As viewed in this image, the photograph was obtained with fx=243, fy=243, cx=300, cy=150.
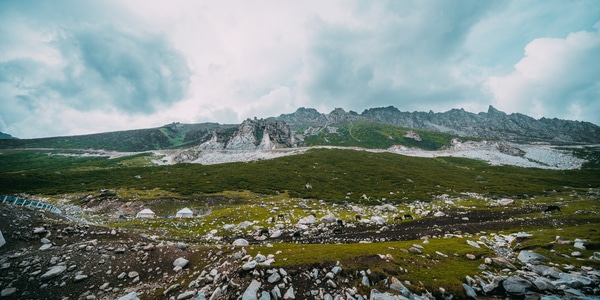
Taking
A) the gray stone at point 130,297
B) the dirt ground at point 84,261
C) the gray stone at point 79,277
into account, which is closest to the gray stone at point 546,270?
the dirt ground at point 84,261

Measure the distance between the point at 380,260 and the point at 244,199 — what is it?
143 feet

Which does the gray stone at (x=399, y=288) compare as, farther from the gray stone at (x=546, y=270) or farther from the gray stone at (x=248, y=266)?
the gray stone at (x=546, y=270)

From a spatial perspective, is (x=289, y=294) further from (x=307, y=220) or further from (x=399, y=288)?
(x=307, y=220)

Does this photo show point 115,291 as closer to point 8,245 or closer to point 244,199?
point 8,245

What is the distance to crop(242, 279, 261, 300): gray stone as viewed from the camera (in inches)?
442

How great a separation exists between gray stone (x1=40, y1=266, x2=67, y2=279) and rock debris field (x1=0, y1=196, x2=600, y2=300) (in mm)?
42

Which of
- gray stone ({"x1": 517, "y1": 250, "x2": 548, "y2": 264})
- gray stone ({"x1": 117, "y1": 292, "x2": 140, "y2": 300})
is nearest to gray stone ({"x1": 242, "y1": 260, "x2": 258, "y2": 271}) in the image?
gray stone ({"x1": 117, "y1": 292, "x2": 140, "y2": 300})

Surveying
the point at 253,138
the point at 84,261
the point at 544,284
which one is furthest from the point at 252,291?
the point at 253,138

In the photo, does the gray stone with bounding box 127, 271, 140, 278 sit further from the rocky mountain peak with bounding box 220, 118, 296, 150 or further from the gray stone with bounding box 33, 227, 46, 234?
the rocky mountain peak with bounding box 220, 118, 296, 150

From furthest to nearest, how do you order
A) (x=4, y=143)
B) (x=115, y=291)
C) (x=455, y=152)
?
(x=4, y=143) < (x=455, y=152) < (x=115, y=291)

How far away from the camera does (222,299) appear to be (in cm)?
1142

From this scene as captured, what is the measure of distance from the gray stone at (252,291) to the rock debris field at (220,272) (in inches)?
1.8

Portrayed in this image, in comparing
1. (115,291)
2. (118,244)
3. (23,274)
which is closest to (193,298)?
(115,291)

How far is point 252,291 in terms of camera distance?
1152 centimetres
